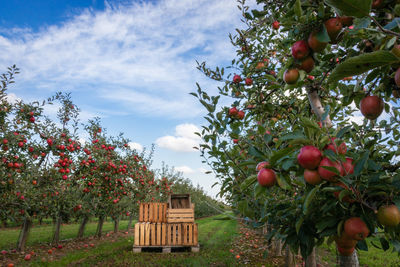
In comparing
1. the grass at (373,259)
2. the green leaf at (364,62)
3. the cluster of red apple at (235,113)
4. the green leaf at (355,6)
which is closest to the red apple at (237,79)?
the cluster of red apple at (235,113)

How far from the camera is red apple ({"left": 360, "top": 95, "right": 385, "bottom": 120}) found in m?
1.22

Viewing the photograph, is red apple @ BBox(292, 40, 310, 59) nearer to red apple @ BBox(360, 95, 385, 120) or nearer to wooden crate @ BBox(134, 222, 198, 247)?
red apple @ BBox(360, 95, 385, 120)

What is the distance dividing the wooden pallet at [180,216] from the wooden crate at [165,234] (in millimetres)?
115

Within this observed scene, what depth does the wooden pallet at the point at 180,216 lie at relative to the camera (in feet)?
24.3

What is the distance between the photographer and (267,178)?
3.72 ft

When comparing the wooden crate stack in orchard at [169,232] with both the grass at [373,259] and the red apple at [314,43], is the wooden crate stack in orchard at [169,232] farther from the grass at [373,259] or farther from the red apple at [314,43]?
the red apple at [314,43]

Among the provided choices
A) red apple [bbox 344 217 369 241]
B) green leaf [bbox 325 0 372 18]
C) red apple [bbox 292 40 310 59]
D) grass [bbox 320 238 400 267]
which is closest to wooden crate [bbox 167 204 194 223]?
grass [bbox 320 238 400 267]

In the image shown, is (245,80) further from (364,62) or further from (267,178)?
(364,62)

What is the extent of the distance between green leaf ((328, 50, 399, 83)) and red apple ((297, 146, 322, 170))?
0.32 metres

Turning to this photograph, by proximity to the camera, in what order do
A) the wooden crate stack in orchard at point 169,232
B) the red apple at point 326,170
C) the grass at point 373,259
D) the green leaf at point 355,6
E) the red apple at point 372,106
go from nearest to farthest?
1. the green leaf at point 355,6
2. the red apple at point 326,170
3. the red apple at point 372,106
4. the grass at point 373,259
5. the wooden crate stack in orchard at point 169,232

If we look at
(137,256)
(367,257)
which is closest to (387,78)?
(367,257)

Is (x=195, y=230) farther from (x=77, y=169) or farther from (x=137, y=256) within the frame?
(x=77, y=169)

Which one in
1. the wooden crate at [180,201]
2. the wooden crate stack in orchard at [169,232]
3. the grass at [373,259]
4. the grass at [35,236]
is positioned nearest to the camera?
the grass at [373,259]

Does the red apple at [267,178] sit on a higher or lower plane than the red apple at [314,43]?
lower
